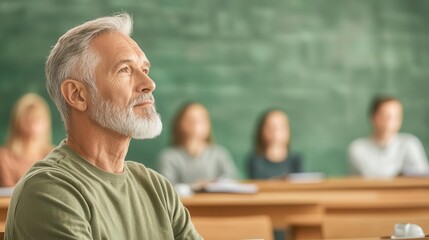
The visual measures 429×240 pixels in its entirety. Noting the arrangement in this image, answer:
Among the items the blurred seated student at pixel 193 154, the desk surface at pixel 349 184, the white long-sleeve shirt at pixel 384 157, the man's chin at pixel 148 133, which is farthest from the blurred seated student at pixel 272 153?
the man's chin at pixel 148 133

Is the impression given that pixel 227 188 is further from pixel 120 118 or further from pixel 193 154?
pixel 120 118

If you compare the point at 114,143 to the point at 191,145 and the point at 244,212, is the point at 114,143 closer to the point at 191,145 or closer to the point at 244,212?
the point at 244,212

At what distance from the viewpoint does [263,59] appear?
8500 mm

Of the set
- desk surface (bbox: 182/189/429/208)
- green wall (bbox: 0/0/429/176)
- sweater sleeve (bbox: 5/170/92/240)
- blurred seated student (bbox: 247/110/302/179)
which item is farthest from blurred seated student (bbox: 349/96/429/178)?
sweater sleeve (bbox: 5/170/92/240)

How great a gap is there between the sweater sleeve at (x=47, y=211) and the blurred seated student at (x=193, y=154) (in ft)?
16.8

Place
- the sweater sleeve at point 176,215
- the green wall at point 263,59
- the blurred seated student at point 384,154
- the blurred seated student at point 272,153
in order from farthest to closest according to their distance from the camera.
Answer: the green wall at point 263,59 < the blurred seated student at point 384,154 < the blurred seated student at point 272,153 < the sweater sleeve at point 176,215

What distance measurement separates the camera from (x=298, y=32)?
338 inches

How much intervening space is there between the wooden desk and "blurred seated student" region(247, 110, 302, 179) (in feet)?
3.84

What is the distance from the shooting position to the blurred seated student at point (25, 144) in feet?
21.2

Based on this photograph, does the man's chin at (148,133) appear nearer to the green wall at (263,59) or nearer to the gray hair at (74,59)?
the gray hair at (74,59)

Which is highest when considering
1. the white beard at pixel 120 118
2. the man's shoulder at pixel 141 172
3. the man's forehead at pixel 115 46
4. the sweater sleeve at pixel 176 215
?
the man's forehead at pixel 115 46

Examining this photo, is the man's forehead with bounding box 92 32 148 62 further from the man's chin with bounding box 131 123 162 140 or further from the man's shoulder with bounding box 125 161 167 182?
the man's shoulder with bounding box 125 161 167 182

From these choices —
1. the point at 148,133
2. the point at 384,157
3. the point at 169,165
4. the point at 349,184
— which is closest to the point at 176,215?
the point at 148,133

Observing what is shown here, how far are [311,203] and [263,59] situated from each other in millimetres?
3609
